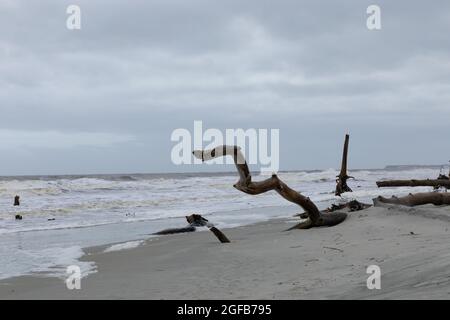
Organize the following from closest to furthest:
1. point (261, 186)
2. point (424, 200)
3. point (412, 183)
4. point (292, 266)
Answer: point (292, 266)
point (261, 186)
point (424, 200)
point (412, 183)

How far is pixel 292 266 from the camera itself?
6.73 m

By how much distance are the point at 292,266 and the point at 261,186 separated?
1.98 metres

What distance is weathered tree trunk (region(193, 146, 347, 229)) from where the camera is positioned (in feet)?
25.3

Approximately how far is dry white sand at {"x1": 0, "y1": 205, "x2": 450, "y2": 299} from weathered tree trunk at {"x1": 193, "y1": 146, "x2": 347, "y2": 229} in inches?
13.6

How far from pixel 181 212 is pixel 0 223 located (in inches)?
269

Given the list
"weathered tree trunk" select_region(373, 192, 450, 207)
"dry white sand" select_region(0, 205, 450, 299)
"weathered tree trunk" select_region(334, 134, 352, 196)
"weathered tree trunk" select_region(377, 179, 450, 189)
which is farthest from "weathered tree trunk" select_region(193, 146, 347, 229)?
"weathered tree trunk" select_region(334, 134, 352, 196)

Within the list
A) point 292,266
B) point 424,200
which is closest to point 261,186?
point 292,266

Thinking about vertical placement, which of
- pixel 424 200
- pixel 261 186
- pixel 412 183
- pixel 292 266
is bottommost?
pixel 292 266

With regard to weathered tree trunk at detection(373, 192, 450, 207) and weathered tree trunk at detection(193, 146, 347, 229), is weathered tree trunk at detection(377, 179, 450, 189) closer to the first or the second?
weathered tree trunk at detection(373, 192, 450, 207)

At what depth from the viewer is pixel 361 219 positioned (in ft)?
34.0

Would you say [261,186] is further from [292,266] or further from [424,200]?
[424,200]

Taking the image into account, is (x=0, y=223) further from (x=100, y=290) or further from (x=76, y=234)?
(x=100, y=290)
